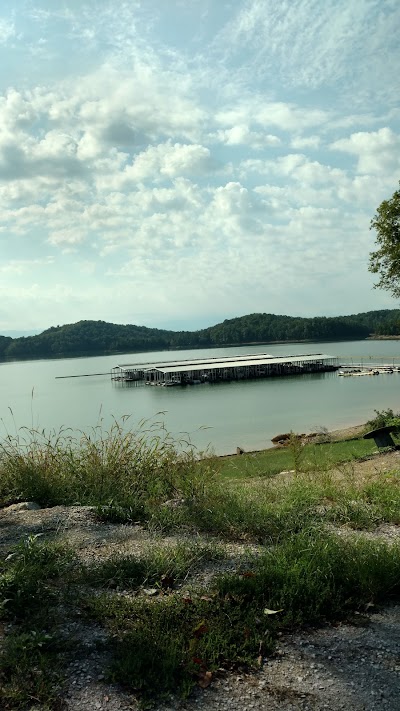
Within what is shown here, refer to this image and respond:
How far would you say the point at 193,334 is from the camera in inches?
6934

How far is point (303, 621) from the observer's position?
3.50 metres

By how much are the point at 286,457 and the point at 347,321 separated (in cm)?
15468

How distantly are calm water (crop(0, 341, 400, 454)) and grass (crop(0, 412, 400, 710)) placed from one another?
Answer: 539 inches

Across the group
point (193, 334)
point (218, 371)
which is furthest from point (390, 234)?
point (193, 334)

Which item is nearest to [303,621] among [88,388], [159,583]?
[159,583]

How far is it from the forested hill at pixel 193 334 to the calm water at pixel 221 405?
66.4 metres

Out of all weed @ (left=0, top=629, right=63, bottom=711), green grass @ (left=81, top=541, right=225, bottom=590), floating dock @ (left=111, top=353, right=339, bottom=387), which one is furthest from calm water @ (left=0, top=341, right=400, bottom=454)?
weed @ (left=0, top=629, right=63, bottom=711)

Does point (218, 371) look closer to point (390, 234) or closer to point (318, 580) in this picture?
point (390, 234)

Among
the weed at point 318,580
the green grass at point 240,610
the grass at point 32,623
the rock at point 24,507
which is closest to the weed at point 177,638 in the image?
the green grass at point 240,610

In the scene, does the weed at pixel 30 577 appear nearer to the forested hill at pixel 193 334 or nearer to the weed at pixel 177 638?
the weed at pixel 177 638

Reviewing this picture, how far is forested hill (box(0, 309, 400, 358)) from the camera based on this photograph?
144 meters

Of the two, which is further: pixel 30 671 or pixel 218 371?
pixel 218 371

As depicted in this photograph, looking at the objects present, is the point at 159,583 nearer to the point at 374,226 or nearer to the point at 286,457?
the point at 286,457

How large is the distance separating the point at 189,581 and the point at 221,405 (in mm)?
42703
